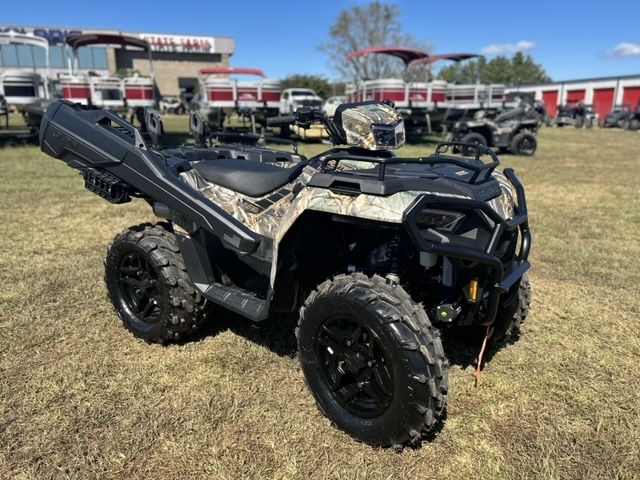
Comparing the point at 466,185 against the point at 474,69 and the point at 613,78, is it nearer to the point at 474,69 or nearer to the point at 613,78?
the point at 613,78

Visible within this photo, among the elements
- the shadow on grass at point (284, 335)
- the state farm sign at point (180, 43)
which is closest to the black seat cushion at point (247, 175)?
the shadow on grass at point (284, 335)

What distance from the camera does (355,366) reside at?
2.30 metres

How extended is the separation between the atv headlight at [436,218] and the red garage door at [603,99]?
49.6m

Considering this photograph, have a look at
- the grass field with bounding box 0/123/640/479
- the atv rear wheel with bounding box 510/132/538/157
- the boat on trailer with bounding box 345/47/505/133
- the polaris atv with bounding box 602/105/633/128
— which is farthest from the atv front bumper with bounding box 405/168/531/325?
the polaris atv with bounding box 602/105/633/128

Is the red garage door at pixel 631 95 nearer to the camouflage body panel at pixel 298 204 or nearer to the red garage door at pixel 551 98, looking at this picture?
the red garage door at pixel 551 98

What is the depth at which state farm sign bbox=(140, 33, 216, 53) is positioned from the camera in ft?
180

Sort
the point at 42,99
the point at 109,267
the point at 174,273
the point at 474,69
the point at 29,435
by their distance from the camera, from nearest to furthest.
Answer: the point at 29,435
the point at 174,273
the point at 109,267
the point at 42,99
the point at 474,69

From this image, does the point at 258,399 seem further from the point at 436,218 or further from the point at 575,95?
the point at 575,95

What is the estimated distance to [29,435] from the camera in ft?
7.93

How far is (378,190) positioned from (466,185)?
415mm

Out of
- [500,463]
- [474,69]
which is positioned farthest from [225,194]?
[474,69]

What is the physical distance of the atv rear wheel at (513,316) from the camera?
282 centimetres

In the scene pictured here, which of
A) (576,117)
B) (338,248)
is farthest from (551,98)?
(338,248)

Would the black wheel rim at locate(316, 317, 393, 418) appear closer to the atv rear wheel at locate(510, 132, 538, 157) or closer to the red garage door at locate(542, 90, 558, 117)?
the atv rear wheel at locate(510, 132, 538, 157)
